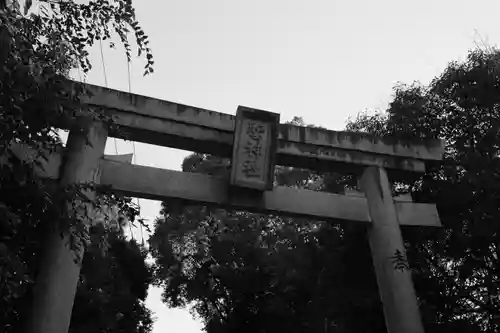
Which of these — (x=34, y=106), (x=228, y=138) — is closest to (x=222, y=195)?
(x=228, y=138)

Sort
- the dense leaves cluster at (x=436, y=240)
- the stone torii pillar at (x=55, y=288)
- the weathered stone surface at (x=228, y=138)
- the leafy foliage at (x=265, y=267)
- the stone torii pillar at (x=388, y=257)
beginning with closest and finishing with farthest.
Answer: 1. the stone torii pillar at (x=55, y=288)
2. the stone torii pillar at (x=388, y=257)
3. the weathered stone surface at (x=228, y=138)
4. the dense leaves cluster at (x=436, y=240)
5. the leafy foliage at (x=265, y=267)

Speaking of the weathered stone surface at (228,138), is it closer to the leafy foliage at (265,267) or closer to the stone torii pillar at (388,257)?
the stone torii pillar at (388,257)

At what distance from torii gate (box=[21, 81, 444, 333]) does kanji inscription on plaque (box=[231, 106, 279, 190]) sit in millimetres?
14

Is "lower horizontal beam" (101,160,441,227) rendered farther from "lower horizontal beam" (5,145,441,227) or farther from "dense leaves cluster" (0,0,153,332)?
"dense leaves cluster" (0,0,153,332)

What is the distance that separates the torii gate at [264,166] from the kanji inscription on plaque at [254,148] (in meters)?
0.01

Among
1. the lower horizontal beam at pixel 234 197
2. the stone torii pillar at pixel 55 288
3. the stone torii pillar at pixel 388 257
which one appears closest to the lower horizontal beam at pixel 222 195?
the lower horizontal beam at pixel 234 197

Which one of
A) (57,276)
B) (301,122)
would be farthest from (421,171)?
(301,122)

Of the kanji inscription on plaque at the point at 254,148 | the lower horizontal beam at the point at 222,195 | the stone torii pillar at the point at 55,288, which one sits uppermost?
the kanji inscription on plaque at the point at 254,148

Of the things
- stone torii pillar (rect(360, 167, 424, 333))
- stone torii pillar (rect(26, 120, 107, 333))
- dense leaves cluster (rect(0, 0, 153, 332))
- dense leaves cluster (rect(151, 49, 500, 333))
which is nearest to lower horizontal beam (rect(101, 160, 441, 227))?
stone torii pillar (rect(360, 167, 424, 333))

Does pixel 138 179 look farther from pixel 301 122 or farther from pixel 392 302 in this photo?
pixel 301 122

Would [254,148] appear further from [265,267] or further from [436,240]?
[265,267]

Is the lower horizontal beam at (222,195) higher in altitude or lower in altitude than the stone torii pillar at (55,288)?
higher

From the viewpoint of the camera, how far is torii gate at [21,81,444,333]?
19.4 ft

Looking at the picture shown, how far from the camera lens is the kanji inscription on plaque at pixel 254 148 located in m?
6.17
